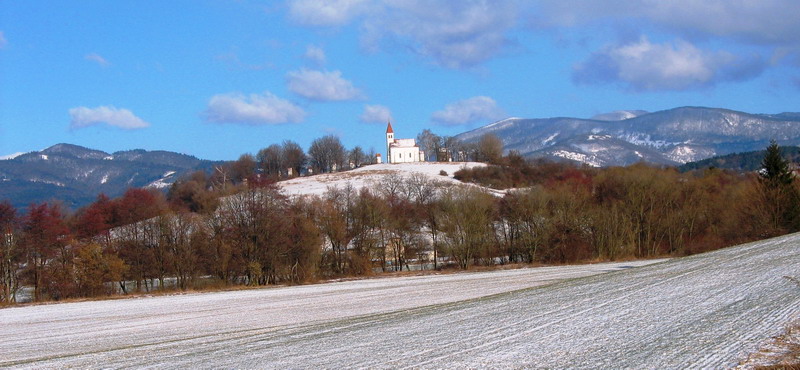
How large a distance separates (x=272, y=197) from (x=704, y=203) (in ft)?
157

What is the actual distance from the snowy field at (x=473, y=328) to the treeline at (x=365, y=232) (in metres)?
24.8

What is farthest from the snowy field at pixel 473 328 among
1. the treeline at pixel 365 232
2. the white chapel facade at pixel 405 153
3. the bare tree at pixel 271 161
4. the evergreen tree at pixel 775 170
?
the white chapel facade at pixel 405 153

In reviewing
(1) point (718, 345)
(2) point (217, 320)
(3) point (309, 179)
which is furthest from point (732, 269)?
(3) point (309, 179)

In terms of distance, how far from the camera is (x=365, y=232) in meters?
73.2

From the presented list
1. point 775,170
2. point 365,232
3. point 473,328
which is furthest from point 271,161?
point 473,328

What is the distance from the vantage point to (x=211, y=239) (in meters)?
67.1

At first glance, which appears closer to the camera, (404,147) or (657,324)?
(657,324)

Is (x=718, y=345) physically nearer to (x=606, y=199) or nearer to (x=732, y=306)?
(x=732, y=306)

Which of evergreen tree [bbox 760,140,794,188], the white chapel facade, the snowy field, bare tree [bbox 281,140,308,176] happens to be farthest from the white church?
the snowy field

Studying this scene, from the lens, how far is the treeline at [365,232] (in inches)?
2398

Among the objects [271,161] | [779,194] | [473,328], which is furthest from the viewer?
[271,161]

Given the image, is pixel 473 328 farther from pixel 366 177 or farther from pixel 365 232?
pixel 366 177

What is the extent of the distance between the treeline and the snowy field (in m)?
24.8

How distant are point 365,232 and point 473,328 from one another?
52.7m
